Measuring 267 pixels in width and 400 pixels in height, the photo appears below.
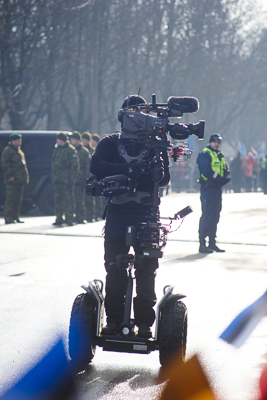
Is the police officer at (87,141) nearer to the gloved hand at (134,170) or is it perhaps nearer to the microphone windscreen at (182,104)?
the microphone windscreen at (182,104)

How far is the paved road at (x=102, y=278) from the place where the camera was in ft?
14.7

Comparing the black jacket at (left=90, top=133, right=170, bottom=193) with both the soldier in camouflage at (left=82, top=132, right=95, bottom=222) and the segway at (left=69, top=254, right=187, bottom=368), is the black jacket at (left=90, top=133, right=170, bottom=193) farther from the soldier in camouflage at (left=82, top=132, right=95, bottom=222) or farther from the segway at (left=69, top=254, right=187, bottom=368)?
the soldier in camouflage at (left=82, top=132, right=95, bottom=222)

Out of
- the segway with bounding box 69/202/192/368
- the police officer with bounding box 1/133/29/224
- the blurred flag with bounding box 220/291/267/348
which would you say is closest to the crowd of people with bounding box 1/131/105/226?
the police officer with bounding box 1/133/29/224

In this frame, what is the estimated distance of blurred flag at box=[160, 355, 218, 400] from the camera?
415 cm

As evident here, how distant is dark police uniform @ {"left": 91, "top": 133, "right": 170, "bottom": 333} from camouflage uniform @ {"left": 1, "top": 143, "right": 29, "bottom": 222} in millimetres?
10573

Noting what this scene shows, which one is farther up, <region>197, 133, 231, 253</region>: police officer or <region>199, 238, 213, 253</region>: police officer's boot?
<region>197, 133, 231, 253</region>: police officer

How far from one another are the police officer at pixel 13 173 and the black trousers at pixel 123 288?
10.6 metres

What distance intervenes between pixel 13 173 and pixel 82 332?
10.9 meters

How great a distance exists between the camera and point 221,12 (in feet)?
124

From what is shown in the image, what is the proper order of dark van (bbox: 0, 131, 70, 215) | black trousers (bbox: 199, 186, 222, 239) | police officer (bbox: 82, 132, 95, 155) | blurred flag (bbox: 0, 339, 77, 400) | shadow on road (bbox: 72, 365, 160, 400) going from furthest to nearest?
dark van (bbox: 0, 131, 70, 215)
police officer (bbox: 82, 132, 95, 155)
black trousers (bbox: 199, 186, 222, 239)
shadow on road (bbox: 72, 365, 160, 400)
blurred flag (bbox: 0, 339, 77, 400)

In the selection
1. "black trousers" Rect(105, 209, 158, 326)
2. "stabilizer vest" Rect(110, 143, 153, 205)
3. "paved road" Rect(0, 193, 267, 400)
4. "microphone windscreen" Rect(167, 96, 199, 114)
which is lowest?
"paved road" Rect(0, 193, 267, 400)

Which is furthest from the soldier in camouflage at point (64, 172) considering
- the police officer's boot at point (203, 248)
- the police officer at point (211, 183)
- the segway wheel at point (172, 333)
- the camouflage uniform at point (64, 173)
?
the segway wheel at point (172, 333)

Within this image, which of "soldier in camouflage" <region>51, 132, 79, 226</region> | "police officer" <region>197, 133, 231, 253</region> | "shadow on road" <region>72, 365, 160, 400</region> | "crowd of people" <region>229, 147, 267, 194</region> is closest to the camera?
"shadow on road" <region>72, 365, 160, 400</region>

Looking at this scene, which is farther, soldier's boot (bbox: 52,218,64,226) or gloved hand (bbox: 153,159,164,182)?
soldier's boot (bbox: 52,218,64,226)
